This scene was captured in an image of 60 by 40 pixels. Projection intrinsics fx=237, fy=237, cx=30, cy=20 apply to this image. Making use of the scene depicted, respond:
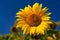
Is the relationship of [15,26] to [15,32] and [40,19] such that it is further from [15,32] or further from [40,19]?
[40,19]

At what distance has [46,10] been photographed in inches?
63.2

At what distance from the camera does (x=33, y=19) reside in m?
1.58

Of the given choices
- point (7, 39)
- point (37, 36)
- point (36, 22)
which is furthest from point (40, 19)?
point (7, 39)

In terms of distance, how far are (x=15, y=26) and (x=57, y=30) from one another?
28 centimetres

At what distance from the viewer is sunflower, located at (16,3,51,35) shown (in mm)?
1543

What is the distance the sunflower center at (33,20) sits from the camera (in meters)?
1.56

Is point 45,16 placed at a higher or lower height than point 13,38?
higher

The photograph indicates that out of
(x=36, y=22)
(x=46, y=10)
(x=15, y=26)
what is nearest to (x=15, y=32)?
(x=15, y=26)

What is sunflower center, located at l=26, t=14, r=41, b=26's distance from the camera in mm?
1565

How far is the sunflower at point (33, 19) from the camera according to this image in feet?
5.06

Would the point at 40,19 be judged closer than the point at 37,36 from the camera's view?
No

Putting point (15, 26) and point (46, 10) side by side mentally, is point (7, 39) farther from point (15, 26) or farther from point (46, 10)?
point (46, 10)

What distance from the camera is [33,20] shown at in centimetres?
157

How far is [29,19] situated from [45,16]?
11cm
